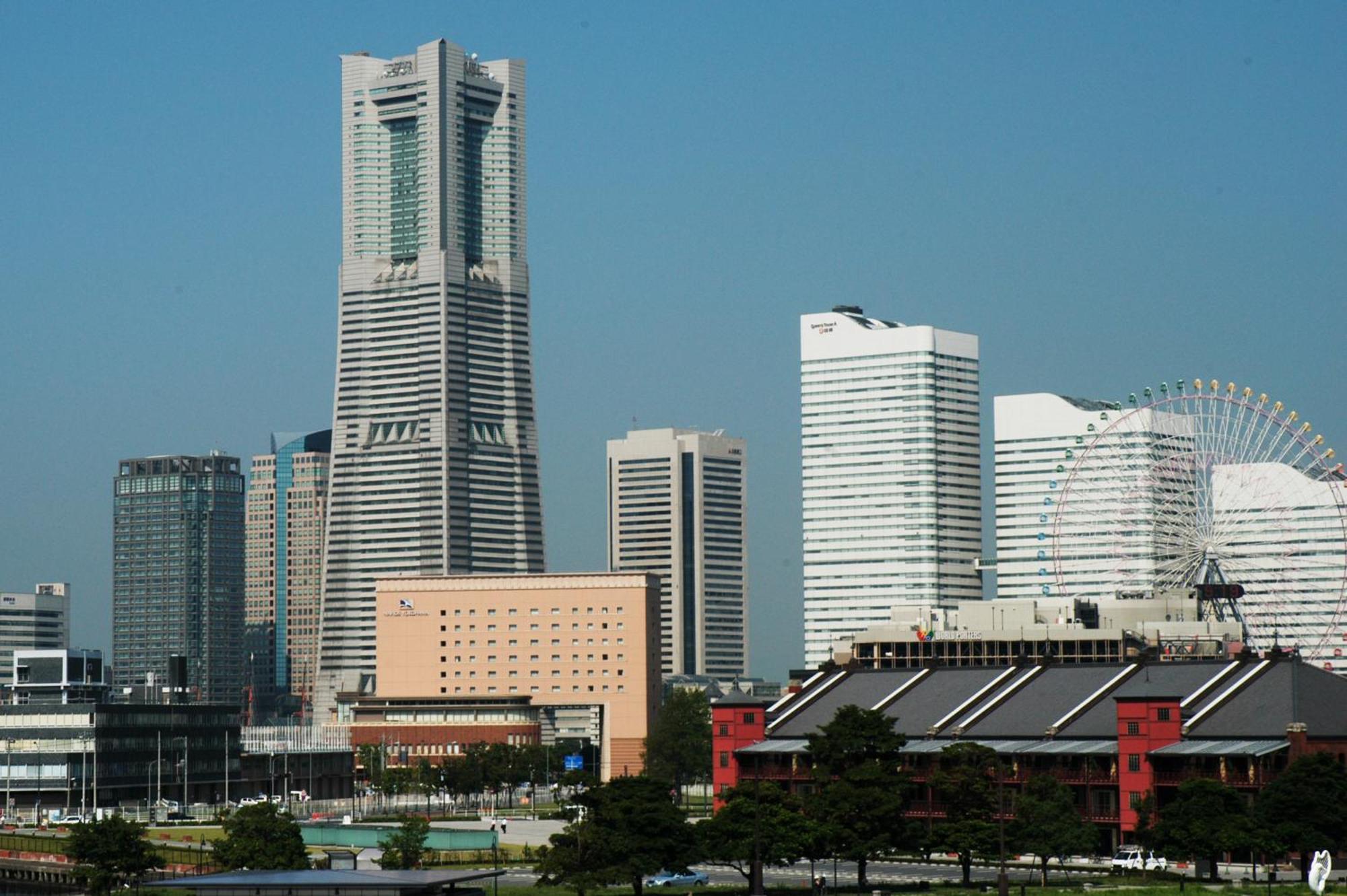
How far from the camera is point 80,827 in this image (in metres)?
139

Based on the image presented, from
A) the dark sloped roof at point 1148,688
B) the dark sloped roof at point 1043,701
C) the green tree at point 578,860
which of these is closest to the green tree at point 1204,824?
the dark sloped roof at point 1148,688

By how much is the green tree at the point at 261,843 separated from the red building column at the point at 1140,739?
58810 mm

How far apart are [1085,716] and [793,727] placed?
27.9 m

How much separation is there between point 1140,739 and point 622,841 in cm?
4768

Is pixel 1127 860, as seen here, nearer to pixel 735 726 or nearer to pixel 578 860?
pixel 578 860

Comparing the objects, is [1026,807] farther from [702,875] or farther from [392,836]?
[392,836]

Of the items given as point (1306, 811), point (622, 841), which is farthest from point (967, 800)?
point (622, 841)

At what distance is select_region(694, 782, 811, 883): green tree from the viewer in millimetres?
130750

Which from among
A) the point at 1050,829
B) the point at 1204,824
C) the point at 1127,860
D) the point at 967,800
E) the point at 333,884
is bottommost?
the point at 1127,860

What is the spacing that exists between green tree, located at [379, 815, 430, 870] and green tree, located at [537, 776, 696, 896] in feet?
50.8

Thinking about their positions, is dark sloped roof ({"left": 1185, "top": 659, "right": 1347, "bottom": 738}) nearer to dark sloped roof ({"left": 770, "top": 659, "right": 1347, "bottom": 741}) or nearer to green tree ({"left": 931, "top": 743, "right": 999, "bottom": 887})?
dark sloped roof ({"left": 770, "top": 659, "right": 1347, "bottom": 741})

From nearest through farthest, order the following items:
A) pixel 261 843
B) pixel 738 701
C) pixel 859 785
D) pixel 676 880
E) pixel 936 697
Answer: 1. pixel 261 843
2. pixel 859 785
3. pixel 676 880
4. pixel 936 697
5. pixel 738 701

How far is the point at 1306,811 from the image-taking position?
133 meters

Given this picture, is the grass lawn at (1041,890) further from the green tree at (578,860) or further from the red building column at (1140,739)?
the red building column at (1140,739)
